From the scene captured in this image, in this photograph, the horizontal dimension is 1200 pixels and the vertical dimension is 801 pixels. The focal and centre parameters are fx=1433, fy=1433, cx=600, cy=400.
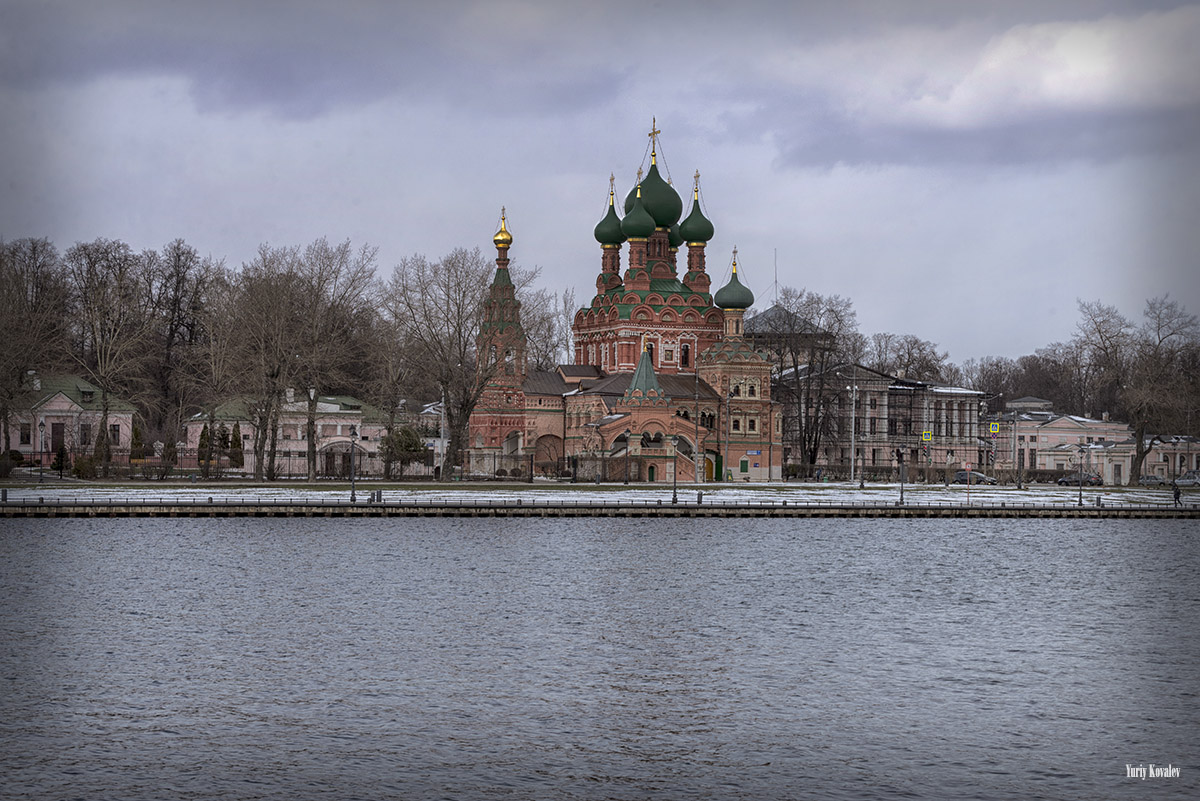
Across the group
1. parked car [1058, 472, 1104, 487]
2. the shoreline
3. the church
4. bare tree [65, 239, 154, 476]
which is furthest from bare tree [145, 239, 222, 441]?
parked car [1058, 472, 1104, 487]

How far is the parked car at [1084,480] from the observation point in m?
100

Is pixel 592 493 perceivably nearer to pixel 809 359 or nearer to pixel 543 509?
pixel 543 509

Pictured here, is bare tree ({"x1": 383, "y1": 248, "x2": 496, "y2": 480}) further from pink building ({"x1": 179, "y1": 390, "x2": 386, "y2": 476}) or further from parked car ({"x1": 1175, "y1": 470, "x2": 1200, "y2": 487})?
parked car ({"x1": 1175, "y1": 470, "x2": 1200, "y2": 487})

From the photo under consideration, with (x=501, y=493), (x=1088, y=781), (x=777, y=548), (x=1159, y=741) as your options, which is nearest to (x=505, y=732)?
(x=1088, y=781)

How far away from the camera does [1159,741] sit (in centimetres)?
2122

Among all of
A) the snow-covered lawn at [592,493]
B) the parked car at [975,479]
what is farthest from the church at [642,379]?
the parked car at [975,479]

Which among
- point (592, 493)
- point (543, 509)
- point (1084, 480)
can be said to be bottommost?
point (543, 509)

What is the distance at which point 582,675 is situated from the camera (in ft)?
84.6

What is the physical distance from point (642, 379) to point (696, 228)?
18431mm

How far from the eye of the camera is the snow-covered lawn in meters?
64.8

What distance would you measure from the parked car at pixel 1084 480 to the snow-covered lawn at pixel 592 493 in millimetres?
8151

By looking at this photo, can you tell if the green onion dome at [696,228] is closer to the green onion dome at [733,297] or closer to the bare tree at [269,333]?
the green onion dome at [733,297]

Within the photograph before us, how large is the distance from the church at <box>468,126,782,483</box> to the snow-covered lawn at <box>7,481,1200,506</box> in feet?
16.0

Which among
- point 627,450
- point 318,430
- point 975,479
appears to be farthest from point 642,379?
point 975,479
